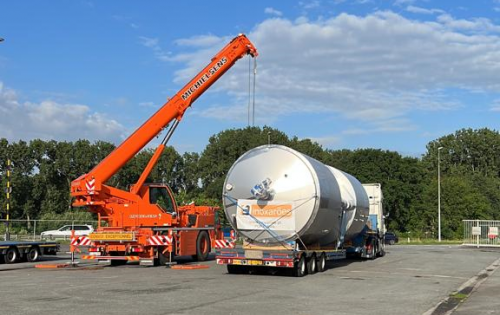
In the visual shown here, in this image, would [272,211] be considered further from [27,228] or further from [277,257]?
[27,228]

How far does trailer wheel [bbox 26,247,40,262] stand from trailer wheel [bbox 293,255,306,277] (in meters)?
11.5

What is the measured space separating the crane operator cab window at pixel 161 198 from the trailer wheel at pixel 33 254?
17.8 ft

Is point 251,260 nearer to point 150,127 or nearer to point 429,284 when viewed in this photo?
point 429,284

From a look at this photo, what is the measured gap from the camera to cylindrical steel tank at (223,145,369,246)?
17938mm

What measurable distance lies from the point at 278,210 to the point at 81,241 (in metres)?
7.99

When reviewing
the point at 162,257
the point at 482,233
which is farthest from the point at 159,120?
the point at 482,233

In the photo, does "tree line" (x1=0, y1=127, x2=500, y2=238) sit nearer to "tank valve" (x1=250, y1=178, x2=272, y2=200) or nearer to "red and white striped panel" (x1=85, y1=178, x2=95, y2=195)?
"red and white striped panel" (x1=85, y1=178, x2=95, y2=195)

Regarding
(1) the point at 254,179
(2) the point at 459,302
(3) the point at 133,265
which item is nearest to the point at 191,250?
(3) the point at 133,265

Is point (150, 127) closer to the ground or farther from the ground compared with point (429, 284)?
farther from the ground

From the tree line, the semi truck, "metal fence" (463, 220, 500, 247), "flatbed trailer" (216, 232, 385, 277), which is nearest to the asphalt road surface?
"flatbed trailer" (216, 232, 385, 277)

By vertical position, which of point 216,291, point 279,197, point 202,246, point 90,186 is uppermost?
point 90,186

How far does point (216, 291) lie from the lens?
1423cm

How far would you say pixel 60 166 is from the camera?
88312 mm

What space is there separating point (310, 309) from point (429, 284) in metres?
6.72
